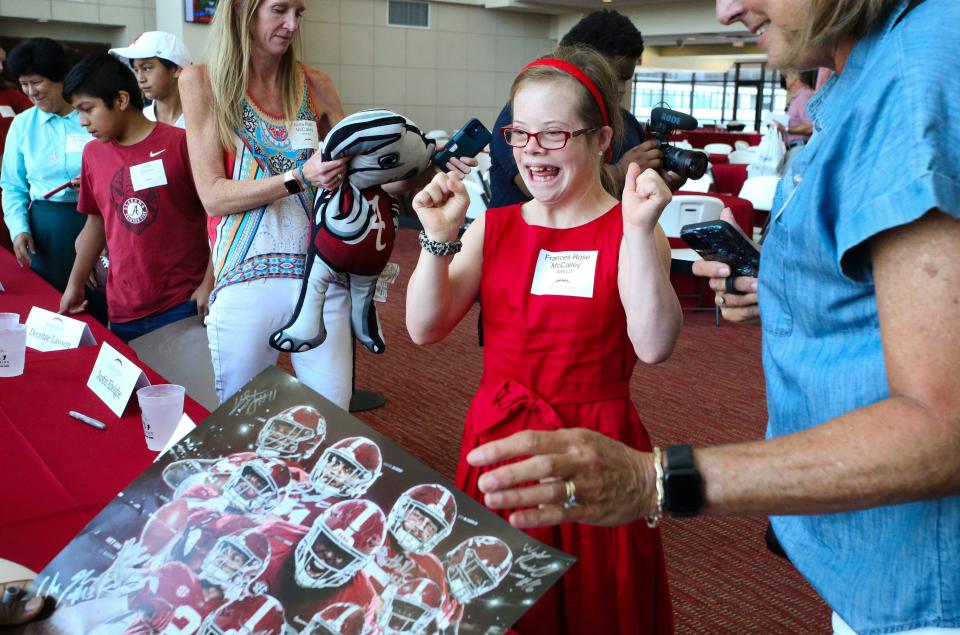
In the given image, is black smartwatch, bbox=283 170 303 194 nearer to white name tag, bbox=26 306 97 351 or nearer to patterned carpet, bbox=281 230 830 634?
white name tag, bbox=26 306 97 351

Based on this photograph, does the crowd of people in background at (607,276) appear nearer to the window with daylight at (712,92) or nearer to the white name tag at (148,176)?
the white name tag at (148,176)

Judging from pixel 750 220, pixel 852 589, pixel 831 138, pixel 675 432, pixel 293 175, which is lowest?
pixel 675 432

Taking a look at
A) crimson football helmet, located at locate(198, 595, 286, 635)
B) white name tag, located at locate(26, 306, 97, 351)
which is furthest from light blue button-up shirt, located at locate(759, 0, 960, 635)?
white name tag, located at locate(26, 306, 97, 351)

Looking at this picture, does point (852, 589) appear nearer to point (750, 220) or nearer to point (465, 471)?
point (465, 471)

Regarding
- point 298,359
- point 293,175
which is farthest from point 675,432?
point 293,175

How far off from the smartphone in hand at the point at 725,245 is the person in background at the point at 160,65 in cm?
271

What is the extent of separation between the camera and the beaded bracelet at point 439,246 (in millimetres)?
1437

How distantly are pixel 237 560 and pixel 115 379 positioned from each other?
960 millimetres

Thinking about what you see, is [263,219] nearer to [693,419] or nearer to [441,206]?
[441,206]

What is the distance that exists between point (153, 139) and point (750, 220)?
3955 mm

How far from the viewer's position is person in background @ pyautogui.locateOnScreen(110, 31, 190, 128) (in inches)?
134

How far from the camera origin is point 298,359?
2.20 m

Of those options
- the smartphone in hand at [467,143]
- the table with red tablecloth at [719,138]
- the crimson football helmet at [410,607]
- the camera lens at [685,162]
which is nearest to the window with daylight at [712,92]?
the table with red tablecloth at [719,138]

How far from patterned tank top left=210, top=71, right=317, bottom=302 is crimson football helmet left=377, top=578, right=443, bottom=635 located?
4.87 ft
